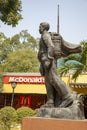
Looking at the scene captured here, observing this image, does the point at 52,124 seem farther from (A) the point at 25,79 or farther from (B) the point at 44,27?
(A) the point at 25,79

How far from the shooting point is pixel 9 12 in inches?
730

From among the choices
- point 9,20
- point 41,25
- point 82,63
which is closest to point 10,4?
point 9,20

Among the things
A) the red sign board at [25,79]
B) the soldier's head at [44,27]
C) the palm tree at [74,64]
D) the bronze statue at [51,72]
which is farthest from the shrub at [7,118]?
the red sign board at [25,79]

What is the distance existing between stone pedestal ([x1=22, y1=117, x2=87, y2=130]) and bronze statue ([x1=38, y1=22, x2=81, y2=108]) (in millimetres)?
478

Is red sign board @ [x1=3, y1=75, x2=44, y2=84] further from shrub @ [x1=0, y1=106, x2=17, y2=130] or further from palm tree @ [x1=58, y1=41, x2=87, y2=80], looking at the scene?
shrub @ [x1=0, y1=106, x2=17, y2=130]

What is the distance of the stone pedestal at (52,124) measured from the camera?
593 cm

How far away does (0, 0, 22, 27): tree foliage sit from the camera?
59.9 feet

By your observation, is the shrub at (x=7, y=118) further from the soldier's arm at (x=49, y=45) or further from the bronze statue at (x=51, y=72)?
the soldier's arm at (x=49, y=45)

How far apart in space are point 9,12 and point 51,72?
486 inches

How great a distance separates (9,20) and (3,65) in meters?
27.6

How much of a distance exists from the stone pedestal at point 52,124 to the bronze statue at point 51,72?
0.48m

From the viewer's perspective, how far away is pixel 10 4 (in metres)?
18.6

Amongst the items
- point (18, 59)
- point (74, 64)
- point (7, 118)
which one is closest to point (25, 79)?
point (74, 64)

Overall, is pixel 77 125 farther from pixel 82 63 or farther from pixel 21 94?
pixel 21 94
